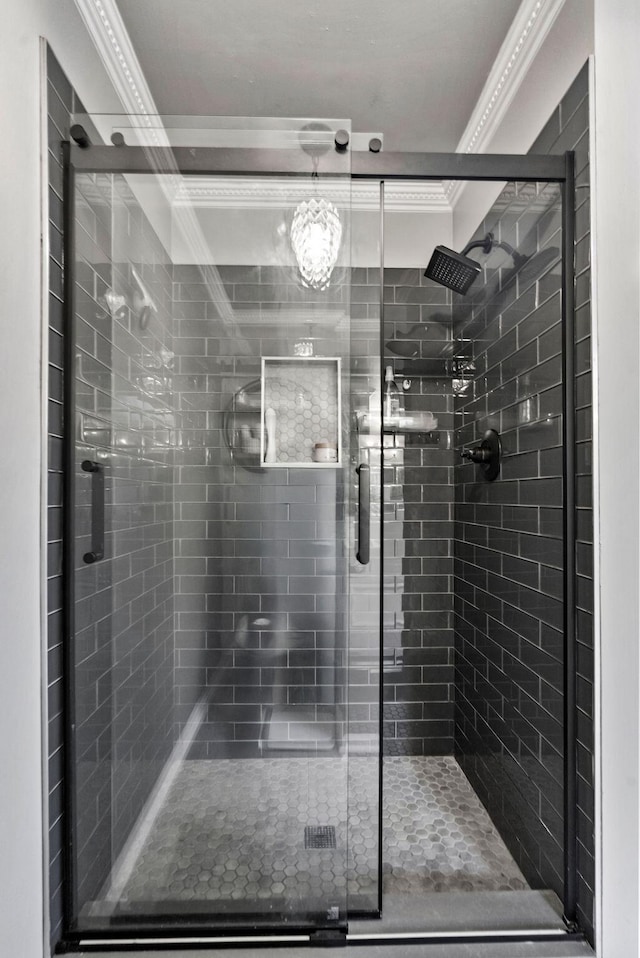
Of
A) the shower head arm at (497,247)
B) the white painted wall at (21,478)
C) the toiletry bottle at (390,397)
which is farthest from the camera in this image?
the toiletry bottle at (390,397)

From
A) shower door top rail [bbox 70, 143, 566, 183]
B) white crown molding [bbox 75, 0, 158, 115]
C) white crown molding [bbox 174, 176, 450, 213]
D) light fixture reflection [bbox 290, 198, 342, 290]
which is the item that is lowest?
light fixture reflection [bbox 290, 198, 342, 290]

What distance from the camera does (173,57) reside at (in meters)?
1.56

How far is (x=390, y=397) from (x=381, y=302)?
842mm

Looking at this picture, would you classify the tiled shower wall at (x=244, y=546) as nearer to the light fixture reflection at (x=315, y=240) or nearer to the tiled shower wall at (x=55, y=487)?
the light fixture reflection at (x=315, y=240)

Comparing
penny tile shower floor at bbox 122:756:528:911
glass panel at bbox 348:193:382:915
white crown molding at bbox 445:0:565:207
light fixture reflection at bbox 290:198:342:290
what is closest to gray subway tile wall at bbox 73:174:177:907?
penny tile shower floor at bbox 122:756:528:911

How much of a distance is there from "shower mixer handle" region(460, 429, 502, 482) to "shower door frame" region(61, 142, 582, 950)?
432mm

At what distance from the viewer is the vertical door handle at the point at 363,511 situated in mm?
1312

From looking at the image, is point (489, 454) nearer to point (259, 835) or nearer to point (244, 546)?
point (244, 546)

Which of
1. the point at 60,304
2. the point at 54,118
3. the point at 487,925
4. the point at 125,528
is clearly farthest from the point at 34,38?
the point at 487,925

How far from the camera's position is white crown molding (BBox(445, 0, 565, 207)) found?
4.49ft

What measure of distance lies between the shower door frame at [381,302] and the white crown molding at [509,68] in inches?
15.3

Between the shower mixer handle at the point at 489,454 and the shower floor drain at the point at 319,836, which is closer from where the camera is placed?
the shower floor drain at the point at 319,836

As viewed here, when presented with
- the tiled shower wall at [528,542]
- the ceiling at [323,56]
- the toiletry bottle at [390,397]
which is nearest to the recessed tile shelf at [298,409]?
the tiled shower wall at [528,542]

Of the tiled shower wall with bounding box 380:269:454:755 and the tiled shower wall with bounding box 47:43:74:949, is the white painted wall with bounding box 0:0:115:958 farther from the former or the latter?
the tiled shower wall with bounding box 380:269:454:755
